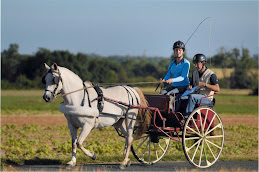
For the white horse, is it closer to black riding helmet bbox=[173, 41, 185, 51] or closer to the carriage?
the carriage

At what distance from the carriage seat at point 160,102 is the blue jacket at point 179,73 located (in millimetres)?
427

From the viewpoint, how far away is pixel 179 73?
35.7ft

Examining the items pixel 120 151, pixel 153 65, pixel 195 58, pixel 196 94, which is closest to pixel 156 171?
pixel 196 94

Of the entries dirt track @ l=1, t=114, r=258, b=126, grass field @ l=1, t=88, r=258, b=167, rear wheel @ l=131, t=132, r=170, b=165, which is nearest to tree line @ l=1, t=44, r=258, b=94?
dirt track @ l=1, t=114, r=258, b=126

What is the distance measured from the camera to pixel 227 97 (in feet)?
184

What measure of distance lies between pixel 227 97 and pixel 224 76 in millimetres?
2288

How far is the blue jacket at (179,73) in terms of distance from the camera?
1070 centimetres

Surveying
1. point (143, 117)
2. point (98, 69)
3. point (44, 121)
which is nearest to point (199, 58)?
point (143, 117)

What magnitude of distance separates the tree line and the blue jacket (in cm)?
2334

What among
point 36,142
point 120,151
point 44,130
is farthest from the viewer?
point 44,130

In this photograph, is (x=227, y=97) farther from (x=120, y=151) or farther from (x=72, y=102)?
(x=72, y=102)

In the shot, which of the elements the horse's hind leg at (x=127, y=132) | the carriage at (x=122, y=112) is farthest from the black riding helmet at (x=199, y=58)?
the horse's hind leg at (x=127, y=132)

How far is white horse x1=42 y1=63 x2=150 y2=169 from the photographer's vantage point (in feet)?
30.9

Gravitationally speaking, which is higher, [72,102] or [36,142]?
[72,102]
